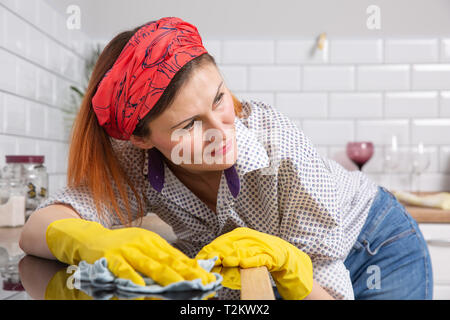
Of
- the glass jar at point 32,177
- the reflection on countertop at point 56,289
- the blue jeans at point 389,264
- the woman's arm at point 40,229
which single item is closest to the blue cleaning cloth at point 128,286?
the reflection on countertop at point 56,289

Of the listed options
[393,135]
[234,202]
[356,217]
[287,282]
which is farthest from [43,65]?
[393,135]

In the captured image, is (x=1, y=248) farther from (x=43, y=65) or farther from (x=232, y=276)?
(x=43, y=65)

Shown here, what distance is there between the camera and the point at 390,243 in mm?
989

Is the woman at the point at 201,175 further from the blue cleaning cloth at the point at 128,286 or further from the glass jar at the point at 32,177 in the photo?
the glass jar at the point at 32,177

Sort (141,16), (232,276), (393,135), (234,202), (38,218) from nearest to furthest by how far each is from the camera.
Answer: (232,276)
(38,218)
(234,202)
(141,16)
(393,135)

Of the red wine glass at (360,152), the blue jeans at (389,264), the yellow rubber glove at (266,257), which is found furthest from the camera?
the red wine glass at (360,152)

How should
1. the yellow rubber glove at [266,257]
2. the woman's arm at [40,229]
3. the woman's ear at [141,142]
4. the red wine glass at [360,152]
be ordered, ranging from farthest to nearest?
the red wine glass at [360,152]
the woman's ear at [141,142]
the woman's arm at [40,229]
the yellow rubber glove at [266,257]

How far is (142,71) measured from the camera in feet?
2.37

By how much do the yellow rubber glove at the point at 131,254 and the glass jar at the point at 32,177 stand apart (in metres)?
0.67

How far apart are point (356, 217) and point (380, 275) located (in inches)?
5.0

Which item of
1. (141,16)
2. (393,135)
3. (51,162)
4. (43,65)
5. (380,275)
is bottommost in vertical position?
(380,275)

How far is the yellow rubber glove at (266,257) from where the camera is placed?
20.8 inches

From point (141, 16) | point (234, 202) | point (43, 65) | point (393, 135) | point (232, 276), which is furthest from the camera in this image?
point (393, 135)

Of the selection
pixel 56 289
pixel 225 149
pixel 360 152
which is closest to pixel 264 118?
pixel 225 149
